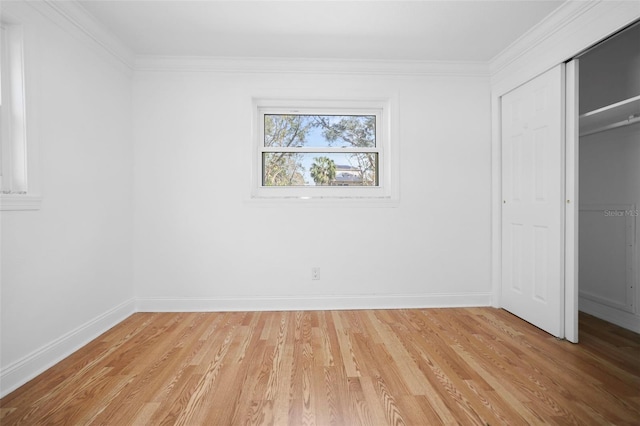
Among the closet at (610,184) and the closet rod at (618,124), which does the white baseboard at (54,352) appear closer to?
the closet at (610,184)

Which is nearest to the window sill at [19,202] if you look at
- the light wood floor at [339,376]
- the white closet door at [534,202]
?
the light wood floor at [339,376]

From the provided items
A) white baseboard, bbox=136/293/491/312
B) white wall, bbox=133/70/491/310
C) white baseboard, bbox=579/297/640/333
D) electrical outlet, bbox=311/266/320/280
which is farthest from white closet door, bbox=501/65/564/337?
electrical outlet, bbox=311/266/320/280

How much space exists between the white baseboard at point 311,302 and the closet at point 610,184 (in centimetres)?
94

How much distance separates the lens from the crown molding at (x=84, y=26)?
6.93 feet

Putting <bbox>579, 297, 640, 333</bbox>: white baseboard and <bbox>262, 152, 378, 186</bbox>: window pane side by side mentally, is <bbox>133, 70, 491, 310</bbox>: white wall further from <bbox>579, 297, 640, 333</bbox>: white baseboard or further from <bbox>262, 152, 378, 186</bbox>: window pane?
<bbox>579, 297, 640, 333</bbox>: white baseboard

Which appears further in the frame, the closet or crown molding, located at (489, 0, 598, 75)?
the closet

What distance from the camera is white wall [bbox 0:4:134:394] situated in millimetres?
1878

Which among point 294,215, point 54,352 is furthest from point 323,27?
point 54,352

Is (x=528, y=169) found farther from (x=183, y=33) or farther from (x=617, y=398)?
(x=183, y=33)

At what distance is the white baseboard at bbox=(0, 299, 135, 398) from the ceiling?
2332 mm

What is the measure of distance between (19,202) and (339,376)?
6.92ft

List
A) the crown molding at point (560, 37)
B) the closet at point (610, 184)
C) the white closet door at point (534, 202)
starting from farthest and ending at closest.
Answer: the closet at point (610, 184) < the white closet door at point (534, 202) < the crown molding at point (560, 37)

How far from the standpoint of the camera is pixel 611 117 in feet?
8.18

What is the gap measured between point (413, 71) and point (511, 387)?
275cm
